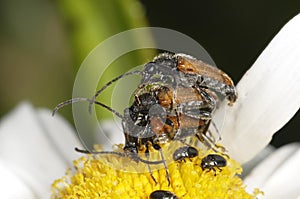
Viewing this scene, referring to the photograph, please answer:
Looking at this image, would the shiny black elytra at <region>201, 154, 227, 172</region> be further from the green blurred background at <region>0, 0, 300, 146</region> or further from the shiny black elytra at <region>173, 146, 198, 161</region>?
the green blurred background at <region>0, 0, 300, 146</region>

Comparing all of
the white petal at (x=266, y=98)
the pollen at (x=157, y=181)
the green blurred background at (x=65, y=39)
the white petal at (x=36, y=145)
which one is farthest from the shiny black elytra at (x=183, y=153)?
the green blurred background at (x=65, y=39)

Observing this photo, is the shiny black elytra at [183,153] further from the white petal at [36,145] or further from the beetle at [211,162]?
the white petal at [36,145]

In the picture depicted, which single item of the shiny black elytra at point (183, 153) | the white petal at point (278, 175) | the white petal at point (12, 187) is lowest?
the white petal at point (12, 187)

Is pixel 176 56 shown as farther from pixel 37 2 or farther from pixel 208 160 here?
pixel 37 2

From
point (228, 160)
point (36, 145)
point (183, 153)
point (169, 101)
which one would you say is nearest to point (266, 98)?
point (228, 160)

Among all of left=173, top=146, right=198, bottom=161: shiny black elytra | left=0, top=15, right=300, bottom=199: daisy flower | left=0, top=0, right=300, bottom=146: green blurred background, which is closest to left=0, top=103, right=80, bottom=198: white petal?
left=0, top=15, right=300, bottom=199: daisy flower

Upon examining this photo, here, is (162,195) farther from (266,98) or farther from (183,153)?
(266,98)
